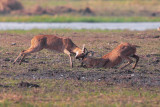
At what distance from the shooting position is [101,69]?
941 cm

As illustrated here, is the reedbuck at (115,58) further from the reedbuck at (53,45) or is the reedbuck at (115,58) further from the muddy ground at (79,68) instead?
the reedbuck at (53,45)

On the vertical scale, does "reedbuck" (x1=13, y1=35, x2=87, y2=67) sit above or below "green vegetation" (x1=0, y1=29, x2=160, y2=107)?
above

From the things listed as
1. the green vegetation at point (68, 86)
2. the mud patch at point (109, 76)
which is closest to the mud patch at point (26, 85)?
the green vegetation at point (68, 86)

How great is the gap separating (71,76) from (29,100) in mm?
2210

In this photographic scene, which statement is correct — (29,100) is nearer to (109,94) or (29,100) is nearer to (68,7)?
(109,94)

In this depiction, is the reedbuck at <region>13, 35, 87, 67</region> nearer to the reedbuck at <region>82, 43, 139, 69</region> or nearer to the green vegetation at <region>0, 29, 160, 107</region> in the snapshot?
the green vegetation at <region>0, 29, 160, 107</region>

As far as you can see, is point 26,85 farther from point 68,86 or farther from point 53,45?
point 53,45

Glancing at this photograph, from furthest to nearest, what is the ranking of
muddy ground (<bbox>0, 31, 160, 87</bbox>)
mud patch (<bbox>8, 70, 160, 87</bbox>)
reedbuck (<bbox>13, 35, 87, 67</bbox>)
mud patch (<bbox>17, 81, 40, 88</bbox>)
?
reedbuck (<bbox>13, 35, 87, 67</bbox>) → muddy ground (<bbox>0, 31, 160, 87</bbox>) → mud patch (<bbox>8, 70, 160, 87</bbox>) → mud patch (<bbox>17, 81, 40, 88</bbox>)

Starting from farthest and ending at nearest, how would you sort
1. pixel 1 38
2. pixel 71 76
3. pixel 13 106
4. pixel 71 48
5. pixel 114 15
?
1. pixel 114 15
2. pixel 1 38
3. pixel 71 48
4. pixel 71 76
5. pixel 13 106

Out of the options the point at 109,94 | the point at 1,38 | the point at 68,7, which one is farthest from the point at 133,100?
the point at 68,7

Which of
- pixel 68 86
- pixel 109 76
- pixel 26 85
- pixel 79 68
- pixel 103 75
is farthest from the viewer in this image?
pixel 79 68

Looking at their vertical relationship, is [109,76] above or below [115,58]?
below

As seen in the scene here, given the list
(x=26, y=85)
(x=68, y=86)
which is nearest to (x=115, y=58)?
(x=68, y=86)

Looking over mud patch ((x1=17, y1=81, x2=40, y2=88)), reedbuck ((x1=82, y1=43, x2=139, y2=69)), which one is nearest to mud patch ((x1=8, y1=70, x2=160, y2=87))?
reedbuck ((x1=82, y1=43, x2=139, y2=69))
